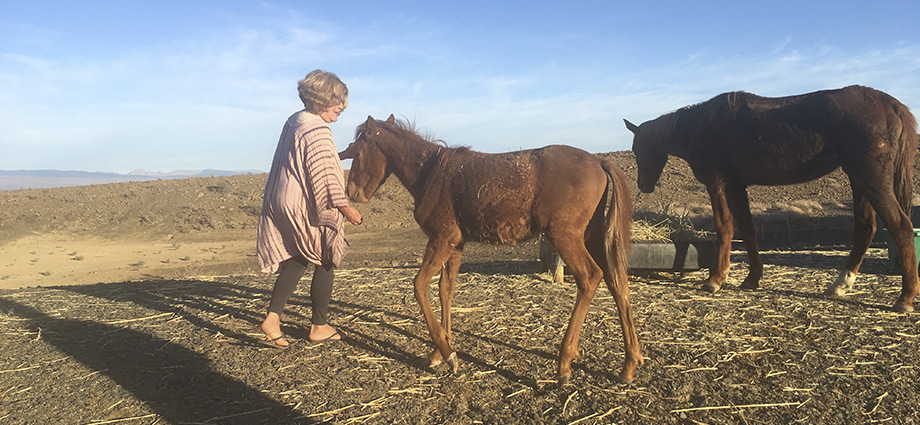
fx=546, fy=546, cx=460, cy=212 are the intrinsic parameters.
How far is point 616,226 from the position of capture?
3631 mm

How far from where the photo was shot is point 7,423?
3.06m

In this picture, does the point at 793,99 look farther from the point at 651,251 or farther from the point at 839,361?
the point at 839,361

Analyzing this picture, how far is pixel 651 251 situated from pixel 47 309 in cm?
654

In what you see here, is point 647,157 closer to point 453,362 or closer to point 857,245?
point 857,245

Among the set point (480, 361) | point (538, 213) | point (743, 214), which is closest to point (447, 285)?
point (480, 361)

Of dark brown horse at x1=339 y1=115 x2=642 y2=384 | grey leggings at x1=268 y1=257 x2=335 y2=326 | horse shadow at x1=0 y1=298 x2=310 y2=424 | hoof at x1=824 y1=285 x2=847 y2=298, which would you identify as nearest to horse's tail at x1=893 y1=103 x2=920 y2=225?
hoof at x1=824 y1=285 x2=847 y2=298

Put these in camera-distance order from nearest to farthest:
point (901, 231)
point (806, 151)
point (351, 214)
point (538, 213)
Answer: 1. point (538, 213)
2. point (351, 214)
3. point (901, 231)
4. point (806, 151)

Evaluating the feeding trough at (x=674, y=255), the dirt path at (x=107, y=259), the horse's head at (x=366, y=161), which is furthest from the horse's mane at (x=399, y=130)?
the dirt path at (x=107, y=259)

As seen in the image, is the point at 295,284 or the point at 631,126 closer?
the point at 295,284

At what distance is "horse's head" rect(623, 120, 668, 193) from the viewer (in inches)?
274

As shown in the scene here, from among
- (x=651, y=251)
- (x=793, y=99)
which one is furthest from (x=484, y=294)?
(x=793, y=99)

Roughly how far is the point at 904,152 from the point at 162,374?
6.45 meters

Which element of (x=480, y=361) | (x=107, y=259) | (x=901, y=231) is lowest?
(x=107, y=259)

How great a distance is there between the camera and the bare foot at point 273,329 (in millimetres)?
4168
